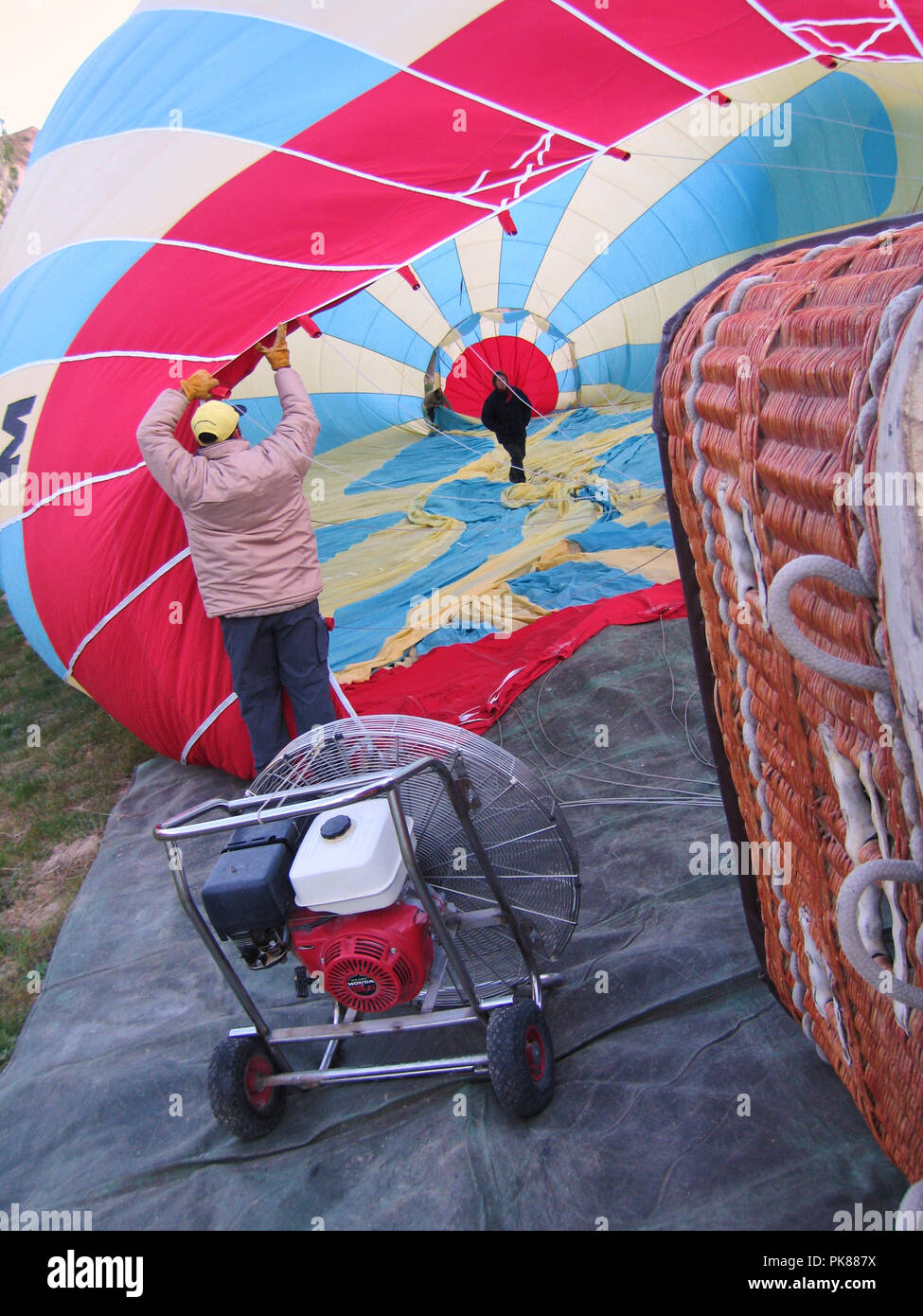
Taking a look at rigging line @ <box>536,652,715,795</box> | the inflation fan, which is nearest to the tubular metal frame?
the inflation fan

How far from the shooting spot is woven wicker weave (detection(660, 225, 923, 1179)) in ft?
2.82

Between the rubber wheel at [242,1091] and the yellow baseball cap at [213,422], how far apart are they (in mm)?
1671

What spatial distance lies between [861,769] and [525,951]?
1190 mm

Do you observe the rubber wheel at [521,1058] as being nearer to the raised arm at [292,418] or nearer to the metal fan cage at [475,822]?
the metal fan cage at [475,822]

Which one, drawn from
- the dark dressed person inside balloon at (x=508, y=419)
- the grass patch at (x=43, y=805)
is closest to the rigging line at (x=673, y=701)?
the grass patch at (x=43, y=805)

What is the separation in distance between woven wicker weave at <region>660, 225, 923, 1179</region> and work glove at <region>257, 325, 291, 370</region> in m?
1.78

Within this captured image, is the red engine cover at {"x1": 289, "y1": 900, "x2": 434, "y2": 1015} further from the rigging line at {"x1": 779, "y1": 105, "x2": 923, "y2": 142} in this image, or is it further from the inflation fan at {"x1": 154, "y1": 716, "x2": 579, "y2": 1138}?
the rigging line at {"x1": 779, "y1": 105, "x2": 923, "y2": 142}

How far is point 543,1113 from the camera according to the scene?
6.02 feet

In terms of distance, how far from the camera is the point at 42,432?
3.54 meters

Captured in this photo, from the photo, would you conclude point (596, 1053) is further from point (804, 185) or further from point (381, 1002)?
point (804, 185)

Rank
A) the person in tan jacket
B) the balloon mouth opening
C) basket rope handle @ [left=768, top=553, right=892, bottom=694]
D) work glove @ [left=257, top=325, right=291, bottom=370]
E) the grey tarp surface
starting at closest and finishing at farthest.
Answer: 1. basket rope handle @ [left=768, top=553, right=892, bottom=694]
2. the grey tarp surface
3. the person in tan jacket
4. work glove @ [left=257, top=325, right=291, bottom=370]
5. the balloon mouth opening

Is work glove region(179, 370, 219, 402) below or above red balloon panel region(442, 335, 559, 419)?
above

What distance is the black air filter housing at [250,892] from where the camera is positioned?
1.78 m
